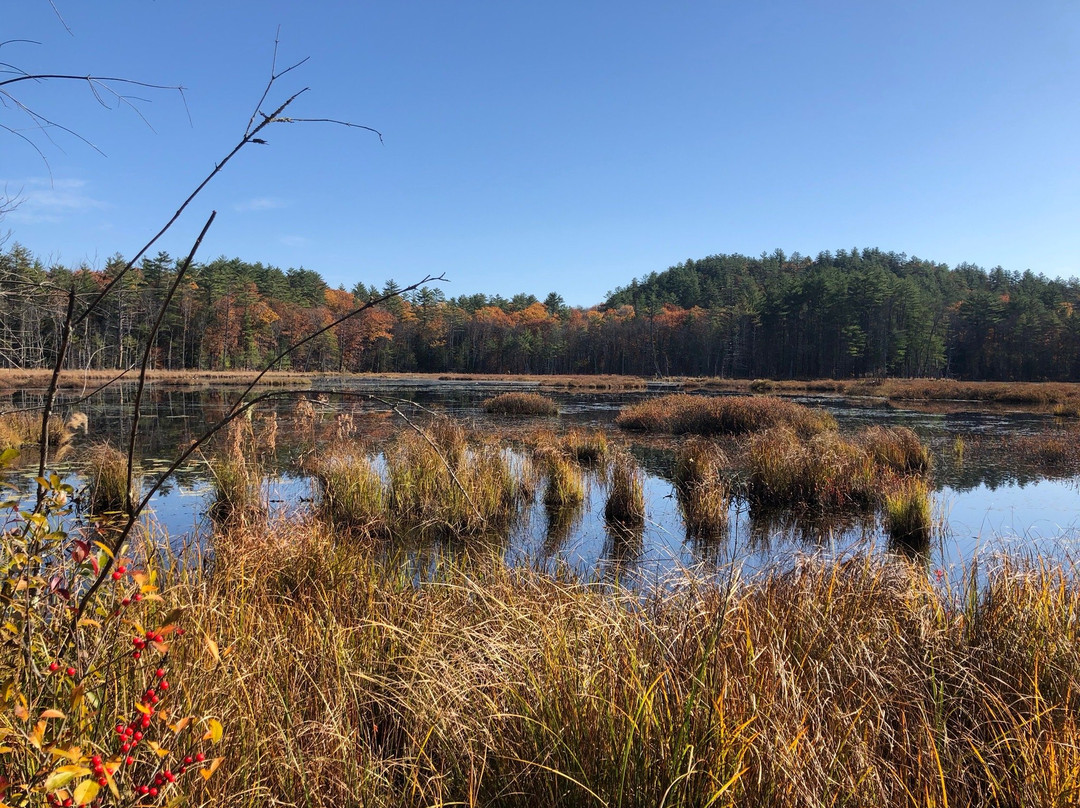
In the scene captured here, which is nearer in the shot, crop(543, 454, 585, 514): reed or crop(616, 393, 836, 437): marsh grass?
crop(543, 454, 585, 514): reed

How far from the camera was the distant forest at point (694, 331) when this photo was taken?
5844cm

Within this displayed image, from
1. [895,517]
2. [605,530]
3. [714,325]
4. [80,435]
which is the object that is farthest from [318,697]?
[714,325]

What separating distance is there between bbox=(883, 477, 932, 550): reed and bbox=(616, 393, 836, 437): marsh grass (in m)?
7.76

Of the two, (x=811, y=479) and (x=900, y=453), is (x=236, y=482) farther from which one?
(x=900, y=453)

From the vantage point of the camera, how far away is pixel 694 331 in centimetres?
7994

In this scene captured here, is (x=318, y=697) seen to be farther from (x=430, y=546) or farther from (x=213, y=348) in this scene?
(x=213, y=348)

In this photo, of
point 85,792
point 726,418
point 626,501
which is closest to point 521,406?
point 726,418

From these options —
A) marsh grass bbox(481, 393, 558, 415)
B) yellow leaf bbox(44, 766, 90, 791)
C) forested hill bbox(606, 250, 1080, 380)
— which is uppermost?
forested hill bbox(606, 250, 1080, 380)

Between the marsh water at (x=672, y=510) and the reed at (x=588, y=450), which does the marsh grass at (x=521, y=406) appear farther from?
the reed at (x=588, y=450)

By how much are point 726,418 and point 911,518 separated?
1039cm

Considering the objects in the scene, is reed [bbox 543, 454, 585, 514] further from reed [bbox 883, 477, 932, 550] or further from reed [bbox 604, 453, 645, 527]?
reed [bbox 883, 477, 932, 550]

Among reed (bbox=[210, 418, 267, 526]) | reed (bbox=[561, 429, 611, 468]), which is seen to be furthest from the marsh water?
reed (bbox=[561, 429, 611, 468])

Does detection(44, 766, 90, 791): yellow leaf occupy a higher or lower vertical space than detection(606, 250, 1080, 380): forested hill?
lower

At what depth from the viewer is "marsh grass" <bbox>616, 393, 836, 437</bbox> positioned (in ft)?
55.8
